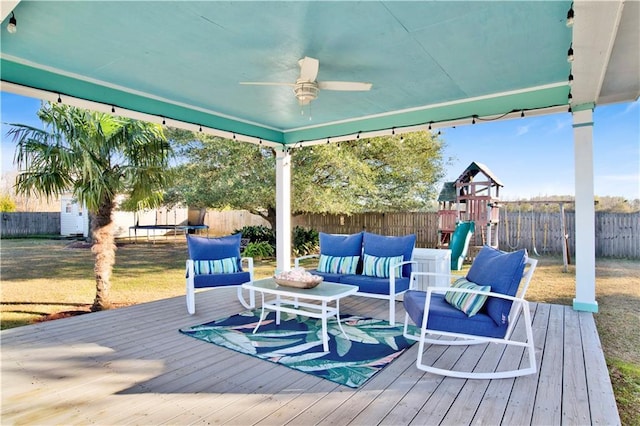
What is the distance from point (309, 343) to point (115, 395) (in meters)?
1.52

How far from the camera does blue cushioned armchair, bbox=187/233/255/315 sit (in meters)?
4.29

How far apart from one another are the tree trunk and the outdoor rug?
6.38 ft

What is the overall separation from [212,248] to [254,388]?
246 centimetres

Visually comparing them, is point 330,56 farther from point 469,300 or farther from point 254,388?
point 254,388

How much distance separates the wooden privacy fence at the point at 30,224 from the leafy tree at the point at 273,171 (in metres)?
5.66

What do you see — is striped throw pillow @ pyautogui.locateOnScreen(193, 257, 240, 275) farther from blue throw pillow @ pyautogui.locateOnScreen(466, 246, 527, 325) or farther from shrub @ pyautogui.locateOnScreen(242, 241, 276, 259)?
shrub @ pyautogui.locateOnScreen(242, 241, 276, 259)

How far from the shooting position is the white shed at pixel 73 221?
1223 centimetres

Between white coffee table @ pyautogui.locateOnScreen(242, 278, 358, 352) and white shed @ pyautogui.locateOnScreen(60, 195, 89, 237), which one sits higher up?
white shed @ pyautogui.locateOnScreen(60, 195, 89, 237)

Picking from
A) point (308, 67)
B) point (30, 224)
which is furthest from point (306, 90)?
point (30, 224)

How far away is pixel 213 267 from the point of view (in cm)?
450

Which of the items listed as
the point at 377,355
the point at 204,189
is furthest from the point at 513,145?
the point at 377,355

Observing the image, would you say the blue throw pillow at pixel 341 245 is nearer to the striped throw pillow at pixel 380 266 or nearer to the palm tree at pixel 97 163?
the striped throw pillow at pixel 380 266

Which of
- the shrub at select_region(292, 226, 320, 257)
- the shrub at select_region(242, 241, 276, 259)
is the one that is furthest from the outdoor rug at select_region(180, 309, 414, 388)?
the shrub at select_region(242, 241, 276, 259)

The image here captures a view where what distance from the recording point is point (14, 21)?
8.54ft
